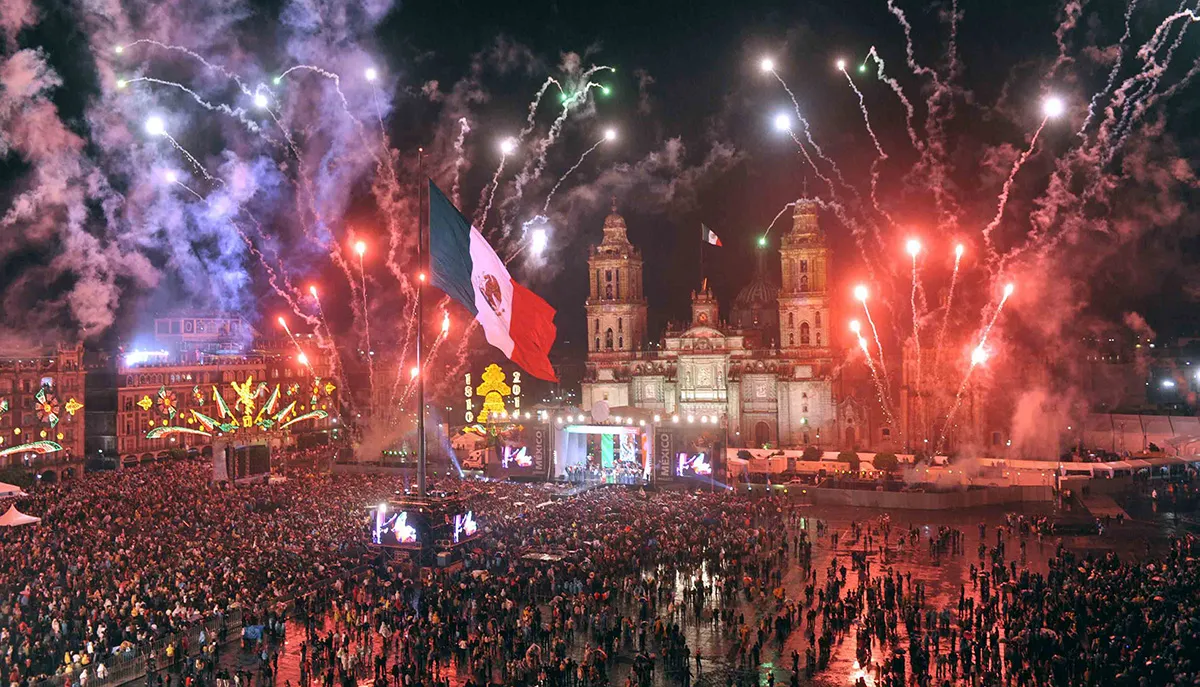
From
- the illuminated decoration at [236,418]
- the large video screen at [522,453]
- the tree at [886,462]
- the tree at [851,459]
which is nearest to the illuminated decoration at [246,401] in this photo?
the illuminated decoration at [236,418]

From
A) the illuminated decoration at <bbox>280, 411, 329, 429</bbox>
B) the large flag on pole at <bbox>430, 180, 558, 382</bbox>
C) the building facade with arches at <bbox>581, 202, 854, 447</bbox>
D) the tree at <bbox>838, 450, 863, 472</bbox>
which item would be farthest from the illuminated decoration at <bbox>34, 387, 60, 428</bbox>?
the tree at <bbox>838, 450, 863, 472</bbox>

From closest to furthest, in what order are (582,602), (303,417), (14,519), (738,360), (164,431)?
(582,602) < (14,519) < (164,431) < (303,417) < (738,360)

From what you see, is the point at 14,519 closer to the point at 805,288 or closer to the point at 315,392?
the point at 315,392

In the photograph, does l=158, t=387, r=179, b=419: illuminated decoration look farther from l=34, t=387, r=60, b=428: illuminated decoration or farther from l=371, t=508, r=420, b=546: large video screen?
l=371, t=508, r=420, b=546: large video screen

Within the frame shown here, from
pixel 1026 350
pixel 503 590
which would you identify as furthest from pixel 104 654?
pixel 1026 350

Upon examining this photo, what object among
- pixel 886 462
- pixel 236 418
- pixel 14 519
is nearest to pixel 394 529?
pixel 14 519

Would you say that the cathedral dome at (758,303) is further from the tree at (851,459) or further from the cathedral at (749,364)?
the tree at (851,459)
